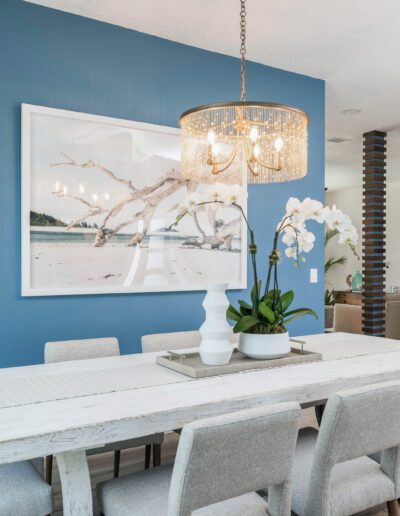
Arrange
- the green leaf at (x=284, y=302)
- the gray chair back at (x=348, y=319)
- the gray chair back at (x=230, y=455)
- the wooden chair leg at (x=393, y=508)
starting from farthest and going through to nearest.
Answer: the gray chair back at (x=348, y=319)
the green leaf at (x=284, y=302)
the wooden chair leg at (x=393, y=508)
the gray chair back at (x=230, y=455)

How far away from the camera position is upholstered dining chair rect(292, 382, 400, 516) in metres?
1.50

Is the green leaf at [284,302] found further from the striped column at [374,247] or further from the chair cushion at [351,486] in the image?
the striped column at [374,247]

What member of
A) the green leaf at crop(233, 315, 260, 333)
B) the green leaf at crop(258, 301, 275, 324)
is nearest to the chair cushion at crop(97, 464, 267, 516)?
the green leaf at crop(233, 315, 260, 333)

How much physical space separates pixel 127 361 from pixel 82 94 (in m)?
1.68

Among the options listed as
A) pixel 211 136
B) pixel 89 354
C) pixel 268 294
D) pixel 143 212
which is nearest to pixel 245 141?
pixel 211 136

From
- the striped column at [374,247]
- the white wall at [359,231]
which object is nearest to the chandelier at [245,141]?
the striped column at [374,247]

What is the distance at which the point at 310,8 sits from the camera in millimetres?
2873

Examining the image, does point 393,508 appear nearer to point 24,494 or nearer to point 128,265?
point 24,494

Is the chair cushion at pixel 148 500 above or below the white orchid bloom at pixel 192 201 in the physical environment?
below

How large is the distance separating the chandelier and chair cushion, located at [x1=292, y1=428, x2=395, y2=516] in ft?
4.34

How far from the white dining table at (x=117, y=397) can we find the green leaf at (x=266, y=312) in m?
0.21

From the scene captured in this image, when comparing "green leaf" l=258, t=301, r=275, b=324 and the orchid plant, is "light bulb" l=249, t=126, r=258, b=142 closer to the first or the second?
the orchid plant

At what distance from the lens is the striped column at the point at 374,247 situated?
5402 mm

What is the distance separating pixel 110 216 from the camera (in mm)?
3102
